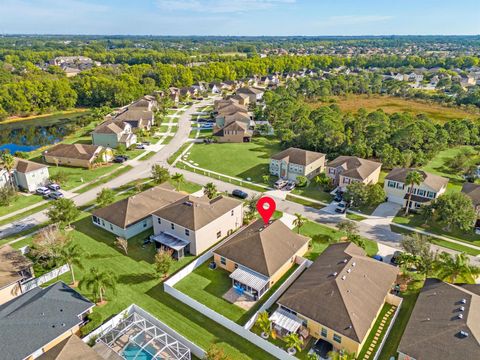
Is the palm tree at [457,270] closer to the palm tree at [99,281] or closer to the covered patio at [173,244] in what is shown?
the covered patio at [173,244]

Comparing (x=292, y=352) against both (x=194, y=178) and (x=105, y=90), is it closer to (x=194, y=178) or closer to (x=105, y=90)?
(x=194, y=178)

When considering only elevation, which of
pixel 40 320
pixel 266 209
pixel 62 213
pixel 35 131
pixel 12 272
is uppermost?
pixel 266 209

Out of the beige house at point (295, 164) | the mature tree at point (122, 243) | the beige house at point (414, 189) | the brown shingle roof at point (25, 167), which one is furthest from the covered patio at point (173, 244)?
the beige house at point (414, 189)

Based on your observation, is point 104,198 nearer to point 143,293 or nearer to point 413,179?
point 143,293

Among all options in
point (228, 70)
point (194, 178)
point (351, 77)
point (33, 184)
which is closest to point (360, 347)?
point (194, 178)

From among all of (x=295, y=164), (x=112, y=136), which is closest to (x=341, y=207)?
(x=295, y=164)

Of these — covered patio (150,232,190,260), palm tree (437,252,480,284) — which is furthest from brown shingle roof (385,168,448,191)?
covered patio (150,232,190,260)
